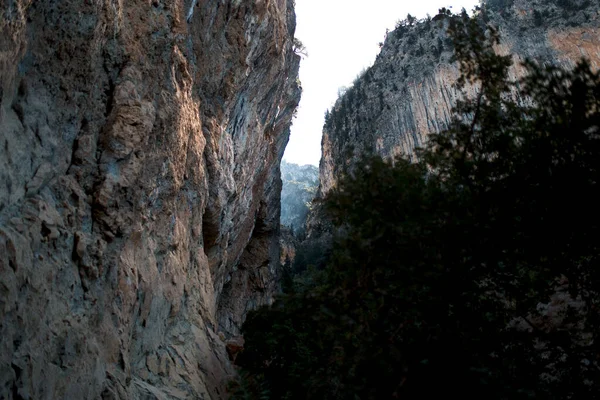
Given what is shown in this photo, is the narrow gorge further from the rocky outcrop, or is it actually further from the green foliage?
the rocky outcrop

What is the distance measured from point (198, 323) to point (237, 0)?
46.6 feet

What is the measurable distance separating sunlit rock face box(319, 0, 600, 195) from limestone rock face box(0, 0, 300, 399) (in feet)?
140

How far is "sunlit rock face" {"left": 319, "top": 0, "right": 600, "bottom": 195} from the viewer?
60906 millimetres

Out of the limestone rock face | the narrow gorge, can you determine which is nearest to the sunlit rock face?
the narrow gorge

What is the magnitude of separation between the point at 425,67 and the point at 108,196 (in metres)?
67.0

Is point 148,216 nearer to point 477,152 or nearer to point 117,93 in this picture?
point 117,93

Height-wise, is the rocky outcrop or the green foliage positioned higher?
the rocky outcrop

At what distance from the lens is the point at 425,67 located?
6838 centimetres

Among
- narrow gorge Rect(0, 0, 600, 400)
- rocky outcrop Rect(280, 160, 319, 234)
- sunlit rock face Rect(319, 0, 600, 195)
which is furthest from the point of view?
rocky outcrop Rect(280, 160, 319, 234)

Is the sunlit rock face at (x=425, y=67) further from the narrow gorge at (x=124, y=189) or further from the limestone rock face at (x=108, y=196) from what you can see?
the limestone rock face at (x=108, y=196)

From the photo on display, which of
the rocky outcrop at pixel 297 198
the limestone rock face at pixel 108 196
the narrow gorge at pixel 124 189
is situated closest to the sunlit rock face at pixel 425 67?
the rocky outcrop at pixel 297 198

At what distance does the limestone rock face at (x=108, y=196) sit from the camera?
6562 mm

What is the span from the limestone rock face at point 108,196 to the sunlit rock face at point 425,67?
42615 mm

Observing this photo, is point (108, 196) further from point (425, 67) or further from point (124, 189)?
point (425, 67)
